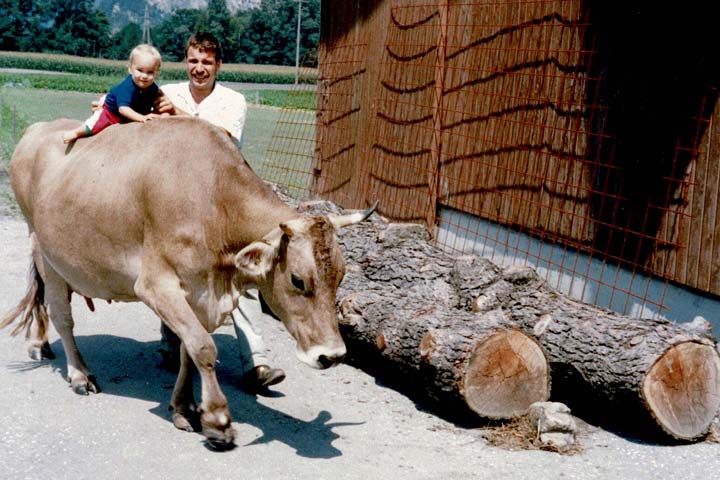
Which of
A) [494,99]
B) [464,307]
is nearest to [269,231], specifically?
[464,307]

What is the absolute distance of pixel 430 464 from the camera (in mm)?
5176

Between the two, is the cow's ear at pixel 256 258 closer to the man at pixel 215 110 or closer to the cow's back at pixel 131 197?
the cow's back at pixel 131 197

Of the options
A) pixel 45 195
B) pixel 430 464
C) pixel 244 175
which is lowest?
pixel 430 464

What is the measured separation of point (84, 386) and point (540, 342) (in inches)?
124

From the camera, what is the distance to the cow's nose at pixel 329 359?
16.2 ft

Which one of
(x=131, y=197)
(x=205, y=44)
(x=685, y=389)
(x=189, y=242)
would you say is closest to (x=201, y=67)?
(x=205, y=44)

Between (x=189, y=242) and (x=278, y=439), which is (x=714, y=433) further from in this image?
(x=189, y=242)

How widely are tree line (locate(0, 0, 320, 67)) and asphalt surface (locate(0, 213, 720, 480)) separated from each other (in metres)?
104

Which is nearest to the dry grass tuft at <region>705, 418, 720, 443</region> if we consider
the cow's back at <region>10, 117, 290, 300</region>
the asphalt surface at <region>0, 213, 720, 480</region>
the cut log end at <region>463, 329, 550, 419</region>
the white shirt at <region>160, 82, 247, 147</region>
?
the asphalt surface at <region>0, 213, 720, 480</region>

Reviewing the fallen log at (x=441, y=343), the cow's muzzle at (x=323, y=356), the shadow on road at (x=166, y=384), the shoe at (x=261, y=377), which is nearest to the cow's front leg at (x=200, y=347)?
the shadow on road at (x=166, y=384)

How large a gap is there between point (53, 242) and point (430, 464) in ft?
9.92

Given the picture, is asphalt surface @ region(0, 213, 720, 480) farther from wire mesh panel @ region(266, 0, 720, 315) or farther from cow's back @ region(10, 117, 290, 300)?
wire mesh panel @ region(266, 0, 720, 315)

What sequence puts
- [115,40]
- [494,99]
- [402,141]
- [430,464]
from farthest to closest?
[115,40]
[402,141]
[494,99]
[430,464]

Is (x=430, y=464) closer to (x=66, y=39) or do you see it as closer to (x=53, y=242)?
(x=53, y=242)
